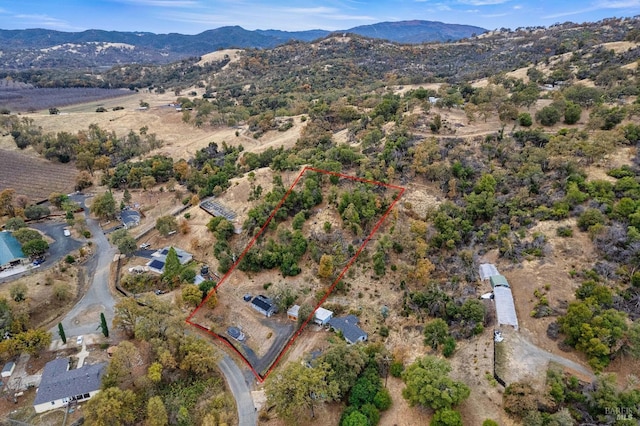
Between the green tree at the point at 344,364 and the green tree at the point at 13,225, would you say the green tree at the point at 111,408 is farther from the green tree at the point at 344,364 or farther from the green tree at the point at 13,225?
the green tree at the point at 13,225

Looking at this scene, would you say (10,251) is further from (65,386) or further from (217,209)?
(65,386)

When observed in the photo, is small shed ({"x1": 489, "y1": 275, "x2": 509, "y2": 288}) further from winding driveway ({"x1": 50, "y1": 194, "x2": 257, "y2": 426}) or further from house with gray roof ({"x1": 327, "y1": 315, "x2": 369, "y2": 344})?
winding driveway ({"x1": 50, "y1": 194, "x2": 257, "y2": 426})

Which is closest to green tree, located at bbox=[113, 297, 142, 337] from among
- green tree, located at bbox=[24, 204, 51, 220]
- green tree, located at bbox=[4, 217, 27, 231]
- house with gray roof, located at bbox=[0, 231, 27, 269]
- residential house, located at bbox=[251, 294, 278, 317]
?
residential house, located at bbox=[251, 294, 278, 317]

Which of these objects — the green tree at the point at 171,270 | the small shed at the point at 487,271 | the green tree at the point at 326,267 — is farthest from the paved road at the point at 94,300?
the small shed at the point at 487,271

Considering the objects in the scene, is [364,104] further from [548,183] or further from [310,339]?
[310,339]

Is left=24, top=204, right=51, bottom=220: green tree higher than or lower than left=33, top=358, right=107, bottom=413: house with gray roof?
higher

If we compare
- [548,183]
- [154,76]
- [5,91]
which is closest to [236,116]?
[548,183]
